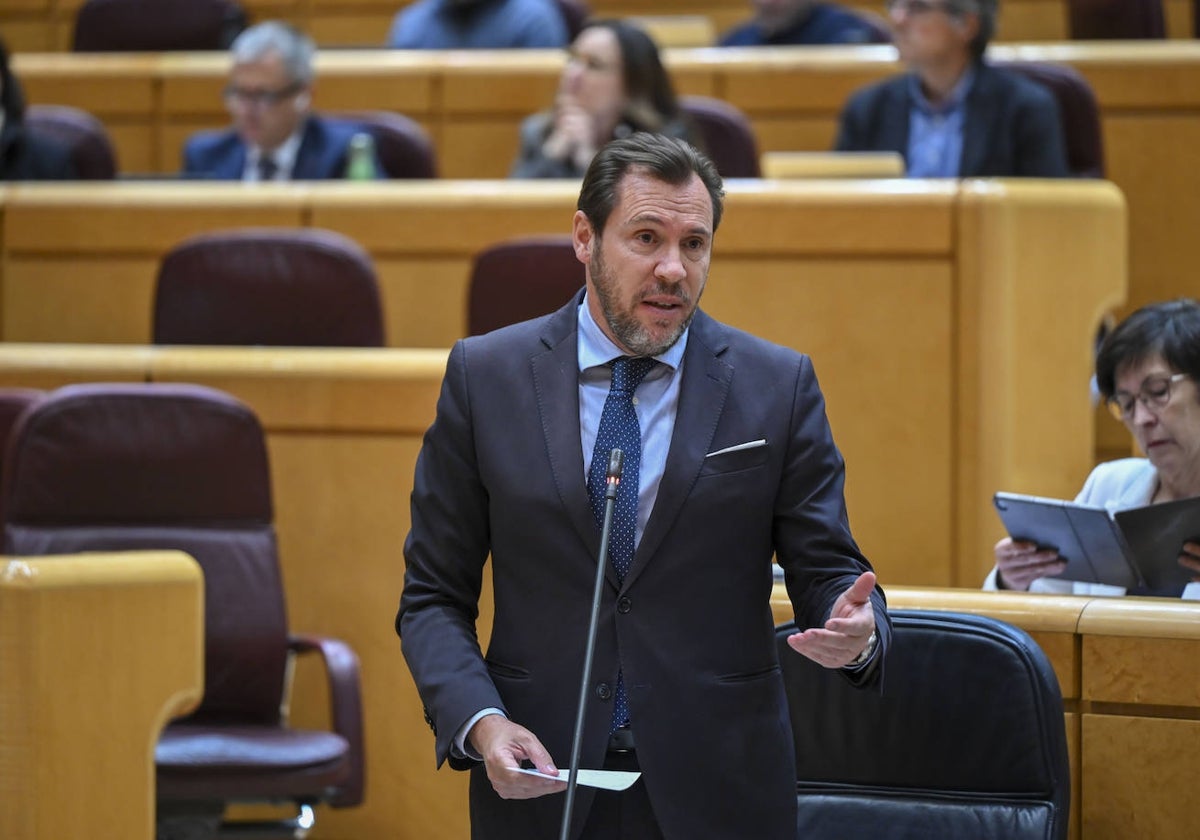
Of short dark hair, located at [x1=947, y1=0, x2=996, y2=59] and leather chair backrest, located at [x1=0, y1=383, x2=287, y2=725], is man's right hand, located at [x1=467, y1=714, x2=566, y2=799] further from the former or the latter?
short dark hair, located at [x1=947, y1=0, x2=996, y2=59]

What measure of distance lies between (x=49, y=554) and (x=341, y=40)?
3.51 meters

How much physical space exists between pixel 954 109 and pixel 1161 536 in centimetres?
163

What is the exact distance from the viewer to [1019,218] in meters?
2.88

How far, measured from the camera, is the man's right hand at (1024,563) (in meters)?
2.17

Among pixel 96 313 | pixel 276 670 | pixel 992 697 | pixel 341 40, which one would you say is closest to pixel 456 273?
pixel 96 313

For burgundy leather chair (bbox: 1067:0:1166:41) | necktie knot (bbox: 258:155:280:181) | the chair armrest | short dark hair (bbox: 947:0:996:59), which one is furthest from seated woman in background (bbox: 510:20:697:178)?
burgundy leather chair (bbox: 1067:0:1166:41)

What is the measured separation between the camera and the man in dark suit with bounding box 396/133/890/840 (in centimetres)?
142

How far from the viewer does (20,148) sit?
12.4 feet

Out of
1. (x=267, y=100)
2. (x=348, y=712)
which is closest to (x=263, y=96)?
(x=267, y=100)

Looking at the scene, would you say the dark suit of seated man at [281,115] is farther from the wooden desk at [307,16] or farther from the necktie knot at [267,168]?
the wooden desk at [307,16]

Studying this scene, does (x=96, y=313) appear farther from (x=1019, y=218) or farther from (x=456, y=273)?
(x=1019, y=218)

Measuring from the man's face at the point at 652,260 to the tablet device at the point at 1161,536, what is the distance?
0.81 m

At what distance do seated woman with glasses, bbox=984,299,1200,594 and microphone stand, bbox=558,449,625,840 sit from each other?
3.02 feet

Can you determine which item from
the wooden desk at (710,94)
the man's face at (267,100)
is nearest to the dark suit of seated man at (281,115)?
the man's face at (267,100)
